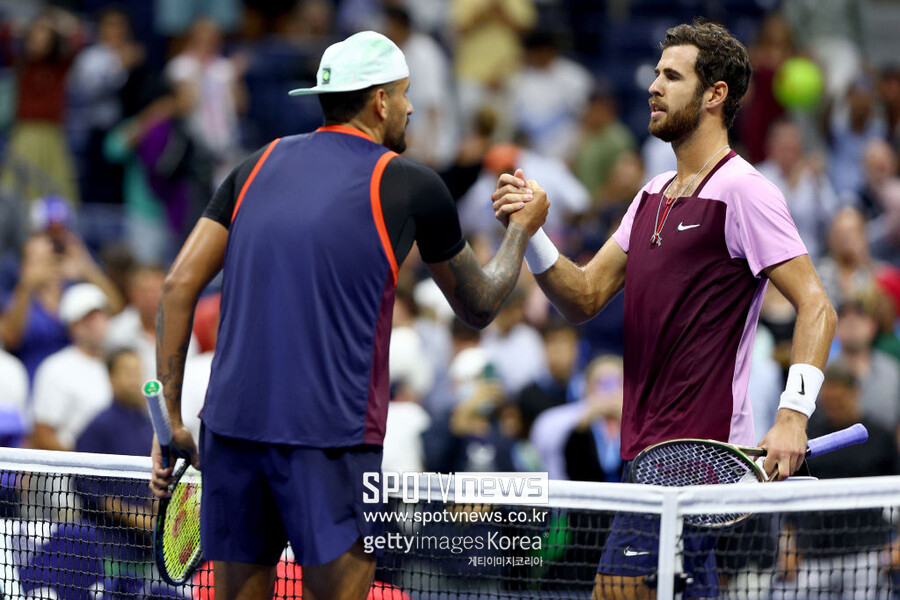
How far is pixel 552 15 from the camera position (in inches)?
600

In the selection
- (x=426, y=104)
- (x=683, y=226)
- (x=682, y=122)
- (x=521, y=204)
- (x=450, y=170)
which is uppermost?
(x=426, y=104)

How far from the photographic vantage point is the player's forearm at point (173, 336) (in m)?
4.20

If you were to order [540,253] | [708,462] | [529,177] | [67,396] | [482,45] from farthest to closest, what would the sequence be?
[482,45] < [529,177] < [67,396] < [540,253] < [708,462]

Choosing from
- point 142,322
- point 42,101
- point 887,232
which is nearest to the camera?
point 142,322

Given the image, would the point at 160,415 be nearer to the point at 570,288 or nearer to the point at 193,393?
the point at 570,288

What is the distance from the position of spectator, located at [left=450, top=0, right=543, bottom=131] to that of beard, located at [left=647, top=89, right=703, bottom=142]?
30.1 ft

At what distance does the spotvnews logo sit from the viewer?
429 centimetres

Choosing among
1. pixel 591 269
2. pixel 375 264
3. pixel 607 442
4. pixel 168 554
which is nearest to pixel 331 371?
pixel 375 264

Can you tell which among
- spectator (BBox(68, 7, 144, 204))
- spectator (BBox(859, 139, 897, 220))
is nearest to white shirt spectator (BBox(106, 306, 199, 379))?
spectator (BBox(68, 7, 144, 204))

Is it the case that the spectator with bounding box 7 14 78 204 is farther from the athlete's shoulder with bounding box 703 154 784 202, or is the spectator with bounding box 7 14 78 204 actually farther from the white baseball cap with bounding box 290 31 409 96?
the athlete's shoulder with bounding box 703 154 784 202

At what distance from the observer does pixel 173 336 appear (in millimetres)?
4230

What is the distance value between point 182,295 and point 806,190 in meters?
8.71

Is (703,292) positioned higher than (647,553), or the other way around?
(703,292)

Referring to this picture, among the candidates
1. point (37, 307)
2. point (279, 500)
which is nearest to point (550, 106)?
point (37, 307)
